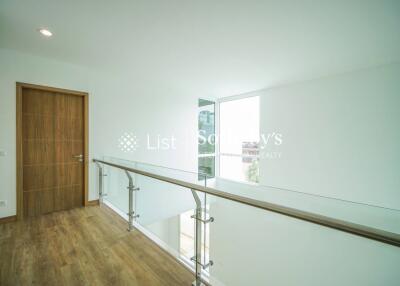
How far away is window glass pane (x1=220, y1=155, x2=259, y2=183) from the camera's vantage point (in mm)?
5428

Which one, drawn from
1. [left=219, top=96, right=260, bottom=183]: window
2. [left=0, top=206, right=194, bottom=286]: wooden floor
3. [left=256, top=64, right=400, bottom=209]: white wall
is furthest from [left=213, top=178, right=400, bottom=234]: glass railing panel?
[left=219, top=96, right=260, bottom=183]: window

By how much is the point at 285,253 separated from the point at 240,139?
410cm

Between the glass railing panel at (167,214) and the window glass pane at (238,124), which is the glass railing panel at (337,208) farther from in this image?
the window glass pane at (238,124)

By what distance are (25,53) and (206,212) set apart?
141 inches

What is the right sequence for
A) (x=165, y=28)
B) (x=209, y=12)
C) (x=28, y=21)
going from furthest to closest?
1. (x=165, y=28)
2. (x=28, y=21)
3. (x=209, y=12)

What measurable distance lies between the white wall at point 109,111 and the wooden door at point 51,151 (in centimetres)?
17

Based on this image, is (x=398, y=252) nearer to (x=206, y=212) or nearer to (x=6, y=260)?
(x=206, y=212)

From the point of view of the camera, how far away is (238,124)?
5.94 m

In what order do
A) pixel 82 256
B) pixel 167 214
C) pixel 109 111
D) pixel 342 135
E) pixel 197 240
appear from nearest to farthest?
pixel 197 240 < pixel 82 256 < pixel 342 135 < pixel 109 111 < pixel 167 214

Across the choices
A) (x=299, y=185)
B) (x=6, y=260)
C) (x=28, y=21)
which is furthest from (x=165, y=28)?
(x=299, y=185)

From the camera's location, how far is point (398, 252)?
81 centimetres

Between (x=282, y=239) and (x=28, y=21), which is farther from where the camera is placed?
(x=28, y=21)

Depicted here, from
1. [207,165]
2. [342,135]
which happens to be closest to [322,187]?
[342,135]

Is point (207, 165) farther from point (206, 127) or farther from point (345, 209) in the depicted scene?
point (345, 209)
